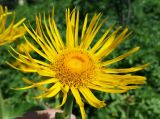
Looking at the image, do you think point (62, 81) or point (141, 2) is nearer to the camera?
point (62, 81)

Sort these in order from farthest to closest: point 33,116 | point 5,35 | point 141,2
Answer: point 141,2, point 33,116, point 5,35

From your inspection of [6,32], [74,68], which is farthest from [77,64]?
[6,32]

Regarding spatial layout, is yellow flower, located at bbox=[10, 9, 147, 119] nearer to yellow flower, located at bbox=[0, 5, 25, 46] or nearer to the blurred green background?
yellow flower, located at bbox=[0, 5, 25, 46]

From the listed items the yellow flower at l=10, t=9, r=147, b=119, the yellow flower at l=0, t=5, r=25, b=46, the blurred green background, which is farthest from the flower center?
the blurred green background

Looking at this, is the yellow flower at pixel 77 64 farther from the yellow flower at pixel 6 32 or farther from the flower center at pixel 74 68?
the yellow flower at pixel 6 32

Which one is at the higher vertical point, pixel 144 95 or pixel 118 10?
pixel 118 10

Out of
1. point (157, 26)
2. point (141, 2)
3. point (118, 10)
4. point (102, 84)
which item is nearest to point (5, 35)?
point (102, 84)

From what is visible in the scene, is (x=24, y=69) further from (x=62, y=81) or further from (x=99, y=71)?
(x=99, y=71)
